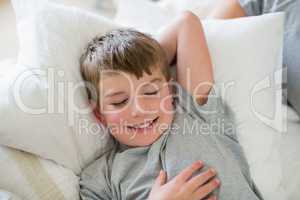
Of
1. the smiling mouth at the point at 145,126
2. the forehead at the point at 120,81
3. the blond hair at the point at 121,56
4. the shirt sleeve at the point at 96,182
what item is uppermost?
the blond hair at the point at 121,56

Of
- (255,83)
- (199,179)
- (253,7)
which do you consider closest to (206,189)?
(199,179)

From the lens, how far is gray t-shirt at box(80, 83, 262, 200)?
0.85 metres

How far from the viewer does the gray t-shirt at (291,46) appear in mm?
944

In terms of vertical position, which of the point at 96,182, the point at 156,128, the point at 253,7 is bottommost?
the point at 96,182

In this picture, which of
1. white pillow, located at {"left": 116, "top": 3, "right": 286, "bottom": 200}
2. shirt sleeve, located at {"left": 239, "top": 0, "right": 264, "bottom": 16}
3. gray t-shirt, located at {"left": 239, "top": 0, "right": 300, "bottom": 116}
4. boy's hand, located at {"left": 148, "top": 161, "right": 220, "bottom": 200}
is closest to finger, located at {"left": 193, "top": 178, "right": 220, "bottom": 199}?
boy's hand, located at {"left": 148, "top": 161, "right": 220, "bottom": 200}

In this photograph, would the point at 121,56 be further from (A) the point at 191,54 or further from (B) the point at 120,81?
(A) the point at 191,54

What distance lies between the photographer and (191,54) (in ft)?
3.12

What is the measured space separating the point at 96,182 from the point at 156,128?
0.19 metres

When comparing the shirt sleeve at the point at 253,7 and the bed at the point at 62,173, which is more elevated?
the shirt sleeve at the point at 253,7

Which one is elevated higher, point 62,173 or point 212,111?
point 212,111

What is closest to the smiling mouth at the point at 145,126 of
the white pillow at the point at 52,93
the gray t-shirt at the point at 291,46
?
the white pillow at the point at 52,93

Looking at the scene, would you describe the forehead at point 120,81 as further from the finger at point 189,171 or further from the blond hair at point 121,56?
the finger at point 189,171

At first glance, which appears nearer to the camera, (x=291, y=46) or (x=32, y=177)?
(x=32, y=177)

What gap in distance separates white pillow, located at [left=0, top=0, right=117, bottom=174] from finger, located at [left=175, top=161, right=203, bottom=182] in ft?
0.72
